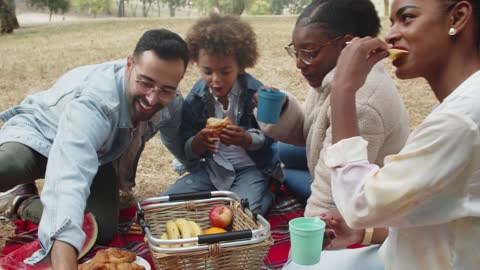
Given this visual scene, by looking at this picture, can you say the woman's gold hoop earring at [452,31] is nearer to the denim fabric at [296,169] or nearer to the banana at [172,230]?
the banana at [172,230]

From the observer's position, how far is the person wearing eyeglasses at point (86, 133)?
2.41m

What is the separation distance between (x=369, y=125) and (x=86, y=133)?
1.42 m

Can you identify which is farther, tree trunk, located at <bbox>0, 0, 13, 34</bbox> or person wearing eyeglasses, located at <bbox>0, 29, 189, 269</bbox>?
tree trunk, located at <bbox>0, 0, 13, 34</bbox>

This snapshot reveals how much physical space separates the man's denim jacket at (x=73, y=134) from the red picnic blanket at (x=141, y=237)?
511mm

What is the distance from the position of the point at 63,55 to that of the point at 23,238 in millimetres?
9198

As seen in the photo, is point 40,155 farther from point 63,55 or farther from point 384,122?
point 63,55

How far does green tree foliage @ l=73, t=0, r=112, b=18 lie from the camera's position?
173 ft

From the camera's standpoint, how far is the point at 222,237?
243 cm

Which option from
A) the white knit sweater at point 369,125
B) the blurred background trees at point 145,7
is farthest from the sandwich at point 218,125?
the blurred background trees at point 145,7

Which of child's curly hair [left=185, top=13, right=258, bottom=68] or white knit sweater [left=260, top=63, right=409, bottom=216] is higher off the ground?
child's curly hair [left=185, top=13, right=258, bottom=68]

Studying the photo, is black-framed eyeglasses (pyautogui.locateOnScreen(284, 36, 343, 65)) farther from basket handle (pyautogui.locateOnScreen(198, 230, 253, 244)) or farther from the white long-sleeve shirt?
the white long-sleeve shirt

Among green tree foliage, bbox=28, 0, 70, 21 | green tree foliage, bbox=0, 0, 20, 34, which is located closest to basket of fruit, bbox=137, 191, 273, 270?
green tree foliage, bbox=0, 0, 20, 34

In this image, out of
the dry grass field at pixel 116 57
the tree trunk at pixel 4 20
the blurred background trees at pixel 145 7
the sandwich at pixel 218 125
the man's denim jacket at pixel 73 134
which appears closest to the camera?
the man's denim jacket at pixel 73 134

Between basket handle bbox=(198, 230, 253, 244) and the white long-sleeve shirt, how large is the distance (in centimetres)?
96
